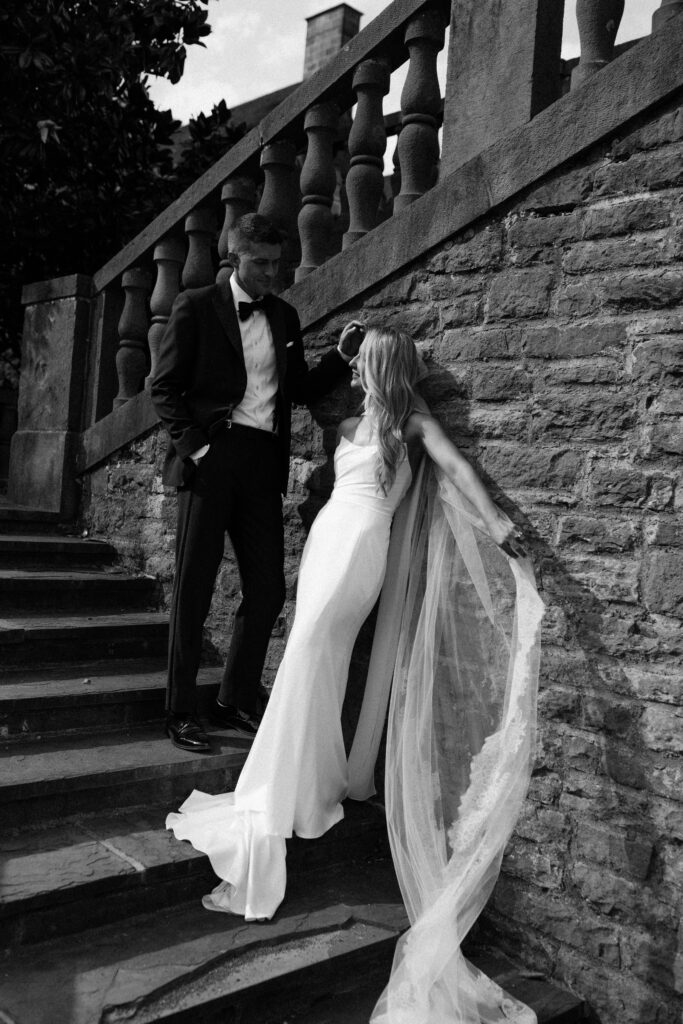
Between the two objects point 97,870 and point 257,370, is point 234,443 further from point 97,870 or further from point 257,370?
point 97,870

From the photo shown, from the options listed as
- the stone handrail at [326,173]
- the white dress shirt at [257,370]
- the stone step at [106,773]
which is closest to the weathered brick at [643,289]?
the stone handrail at [326,173]

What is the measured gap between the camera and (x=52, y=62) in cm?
616

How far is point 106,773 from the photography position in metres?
3.66

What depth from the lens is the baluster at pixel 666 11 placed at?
3.40m

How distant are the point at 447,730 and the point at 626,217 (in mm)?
1977

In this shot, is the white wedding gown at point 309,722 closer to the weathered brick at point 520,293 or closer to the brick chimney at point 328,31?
the weathered brick at point 520,293

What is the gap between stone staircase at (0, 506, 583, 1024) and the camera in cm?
287

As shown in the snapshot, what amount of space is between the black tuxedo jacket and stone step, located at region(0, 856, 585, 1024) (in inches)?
71.4

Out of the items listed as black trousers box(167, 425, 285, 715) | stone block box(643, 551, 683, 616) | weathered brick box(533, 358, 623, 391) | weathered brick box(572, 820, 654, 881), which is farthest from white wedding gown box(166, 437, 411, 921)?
stone block box(643, 551, 683, 616)

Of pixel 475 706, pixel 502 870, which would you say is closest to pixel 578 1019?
pixel 502 870

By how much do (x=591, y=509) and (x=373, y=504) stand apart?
2.85ft

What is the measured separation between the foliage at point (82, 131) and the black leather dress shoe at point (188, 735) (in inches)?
162

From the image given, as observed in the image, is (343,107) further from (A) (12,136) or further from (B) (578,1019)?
(B) (578,1019)

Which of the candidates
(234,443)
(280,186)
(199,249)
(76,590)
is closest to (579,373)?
(234,443)
